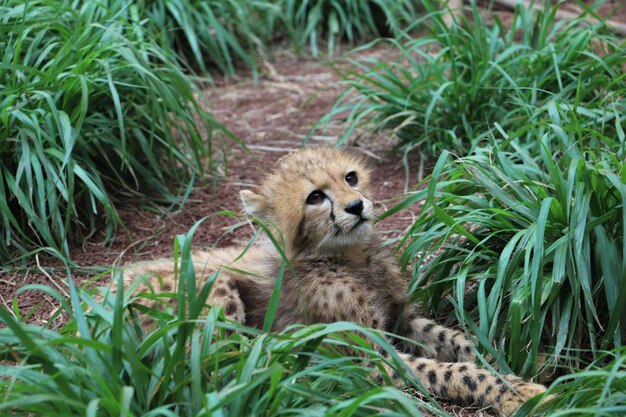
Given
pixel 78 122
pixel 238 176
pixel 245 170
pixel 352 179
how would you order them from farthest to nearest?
pixel 245 170 < pixel 238 176 < pixel 78 122 < pixel 352 179

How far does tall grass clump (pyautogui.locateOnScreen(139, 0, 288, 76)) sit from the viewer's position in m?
7.20

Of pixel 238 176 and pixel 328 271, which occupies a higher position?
pixel 328 271

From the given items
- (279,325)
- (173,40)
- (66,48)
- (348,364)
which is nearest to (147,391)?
(348,364)

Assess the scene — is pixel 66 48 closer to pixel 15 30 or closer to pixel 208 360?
pixel 15 30

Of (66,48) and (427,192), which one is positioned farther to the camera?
(66,48)

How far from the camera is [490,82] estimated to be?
5.48 meters

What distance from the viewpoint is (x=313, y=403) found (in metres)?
3.04

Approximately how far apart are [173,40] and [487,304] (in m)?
4.55

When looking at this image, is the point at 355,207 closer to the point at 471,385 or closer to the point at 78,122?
the point at 471,385

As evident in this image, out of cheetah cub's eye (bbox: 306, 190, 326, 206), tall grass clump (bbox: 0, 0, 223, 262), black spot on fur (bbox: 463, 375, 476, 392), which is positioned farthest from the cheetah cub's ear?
black spot on fur (bbox: 463, 375, 476, 392)

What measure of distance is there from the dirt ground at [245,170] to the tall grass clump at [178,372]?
24.3 inches

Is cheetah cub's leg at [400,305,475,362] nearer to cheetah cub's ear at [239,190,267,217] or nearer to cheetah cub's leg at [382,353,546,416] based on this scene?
cheetah cub's leg at [382,353,546,416]

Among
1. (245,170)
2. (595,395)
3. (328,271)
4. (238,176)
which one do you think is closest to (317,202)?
(328,271)

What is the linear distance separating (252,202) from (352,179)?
47 centimetres
